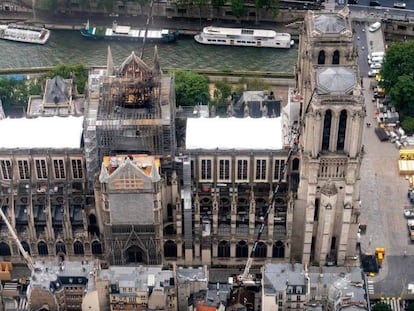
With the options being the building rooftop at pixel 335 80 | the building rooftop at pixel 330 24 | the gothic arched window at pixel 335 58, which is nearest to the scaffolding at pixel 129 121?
the building rooftop at pixel 335 80

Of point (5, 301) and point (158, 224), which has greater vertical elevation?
point (158, 224)

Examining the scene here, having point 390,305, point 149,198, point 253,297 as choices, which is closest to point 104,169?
point 149,198

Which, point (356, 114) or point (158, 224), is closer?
point (356, 114)

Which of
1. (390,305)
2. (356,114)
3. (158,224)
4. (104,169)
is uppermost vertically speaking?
(356,114)

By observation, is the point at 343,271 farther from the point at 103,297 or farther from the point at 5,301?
the point at 5,301

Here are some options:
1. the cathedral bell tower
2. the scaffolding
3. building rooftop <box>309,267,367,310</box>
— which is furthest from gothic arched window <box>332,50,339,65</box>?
building rooftop <box>309,267,367,310</box>

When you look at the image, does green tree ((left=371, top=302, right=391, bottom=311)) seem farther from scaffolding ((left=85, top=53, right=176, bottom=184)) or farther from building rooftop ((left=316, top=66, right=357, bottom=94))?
scaffolding ((left=85, top=53, right=176, bottom=184))

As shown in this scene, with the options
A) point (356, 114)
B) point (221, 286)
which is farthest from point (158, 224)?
point (356, 114)
